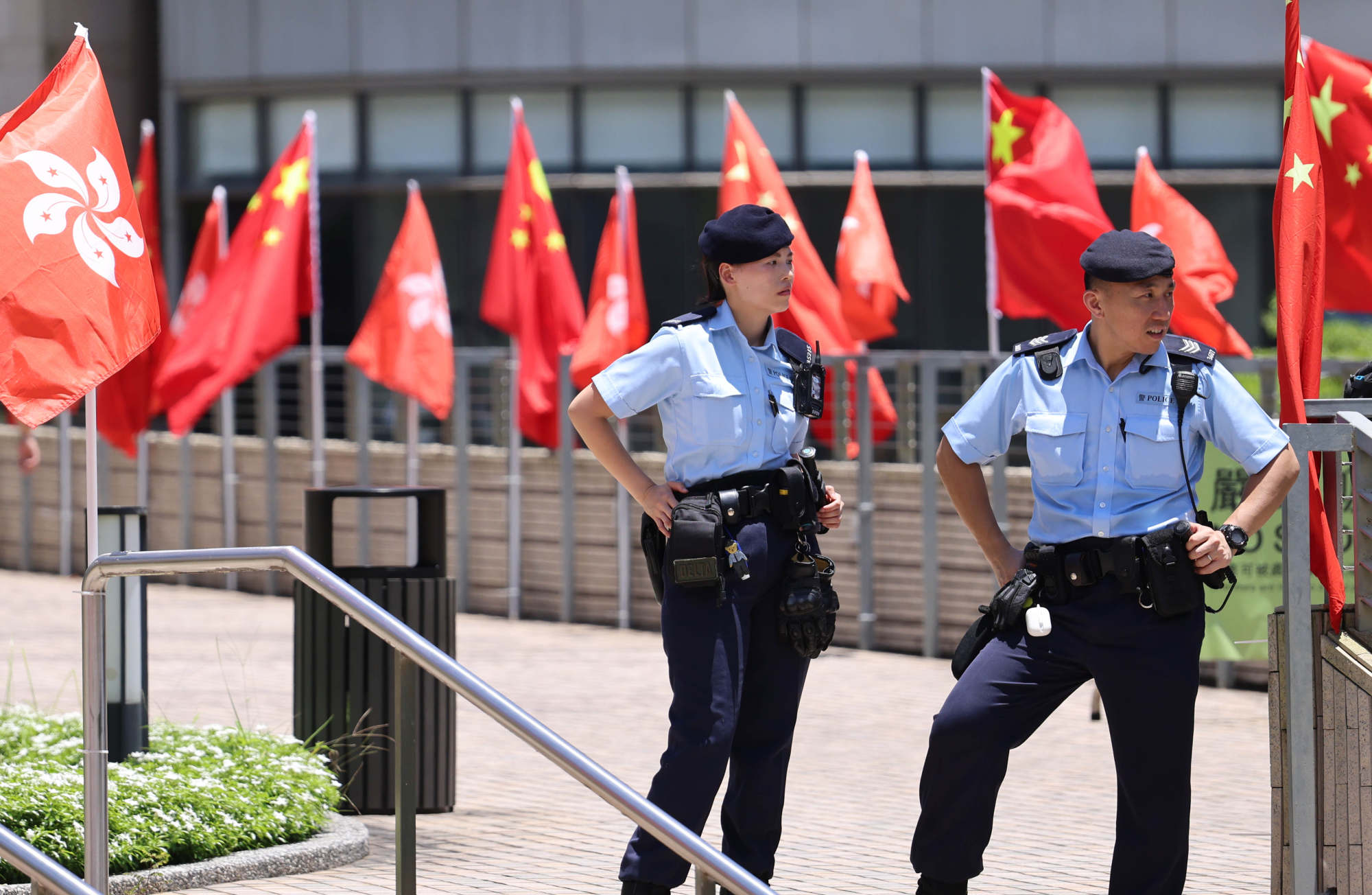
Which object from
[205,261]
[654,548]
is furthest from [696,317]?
[205,261]

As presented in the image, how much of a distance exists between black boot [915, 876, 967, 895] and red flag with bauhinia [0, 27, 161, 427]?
294 centimetres

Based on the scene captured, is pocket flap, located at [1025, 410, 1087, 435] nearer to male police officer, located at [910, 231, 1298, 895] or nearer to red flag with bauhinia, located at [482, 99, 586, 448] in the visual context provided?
male police officer, located at [910, 231, 1298, 895]

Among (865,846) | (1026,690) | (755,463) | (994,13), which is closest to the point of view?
(1026,690)

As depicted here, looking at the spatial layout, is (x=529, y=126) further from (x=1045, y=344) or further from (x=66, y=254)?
(x=1045, y=344)

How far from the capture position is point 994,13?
22.0 m

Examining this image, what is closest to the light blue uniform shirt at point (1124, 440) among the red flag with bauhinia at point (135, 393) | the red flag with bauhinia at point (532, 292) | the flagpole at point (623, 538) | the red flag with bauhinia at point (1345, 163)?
the red flag with bauhinia at point (1345, 163)

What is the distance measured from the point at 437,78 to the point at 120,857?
17.6 meters

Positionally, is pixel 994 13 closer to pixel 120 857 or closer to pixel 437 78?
pixel 437 78

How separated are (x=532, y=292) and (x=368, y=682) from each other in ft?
24.3

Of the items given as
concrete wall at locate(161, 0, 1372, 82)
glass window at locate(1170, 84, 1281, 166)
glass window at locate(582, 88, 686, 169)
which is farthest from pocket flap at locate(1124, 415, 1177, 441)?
glass window at locate(1170, 84, 1281, 166)

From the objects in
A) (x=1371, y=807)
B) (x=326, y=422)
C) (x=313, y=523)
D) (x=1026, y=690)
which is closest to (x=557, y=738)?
(x=1026, y=690)

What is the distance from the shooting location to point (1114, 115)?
73.5ft

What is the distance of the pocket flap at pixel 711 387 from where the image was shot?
210 inches

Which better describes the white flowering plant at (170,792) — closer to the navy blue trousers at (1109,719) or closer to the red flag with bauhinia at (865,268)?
the navy blue trousers at (1109,719)
